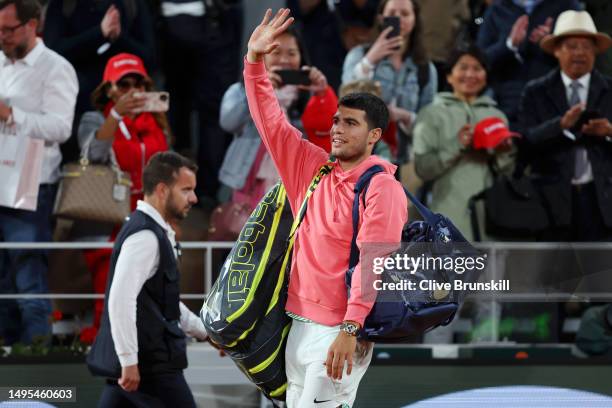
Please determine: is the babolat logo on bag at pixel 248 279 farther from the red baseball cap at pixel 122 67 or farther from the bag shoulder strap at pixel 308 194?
the red baseball cap at pixel 122 67

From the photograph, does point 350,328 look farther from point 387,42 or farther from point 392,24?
point 392,24

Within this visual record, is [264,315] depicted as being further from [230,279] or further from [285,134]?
[285,134]

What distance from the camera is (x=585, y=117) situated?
8.38 metres

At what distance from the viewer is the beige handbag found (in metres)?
8.12

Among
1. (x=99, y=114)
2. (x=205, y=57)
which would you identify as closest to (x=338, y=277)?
(x=99, y=114)

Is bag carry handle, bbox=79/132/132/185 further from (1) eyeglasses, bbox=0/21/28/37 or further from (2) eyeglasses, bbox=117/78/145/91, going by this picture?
(1) eyeglasses, bbox=0/21/28/37

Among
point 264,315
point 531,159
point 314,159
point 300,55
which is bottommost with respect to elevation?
point 264,315

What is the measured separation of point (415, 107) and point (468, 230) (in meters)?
1.19

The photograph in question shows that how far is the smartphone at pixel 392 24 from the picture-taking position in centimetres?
889

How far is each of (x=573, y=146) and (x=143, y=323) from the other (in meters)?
3.55

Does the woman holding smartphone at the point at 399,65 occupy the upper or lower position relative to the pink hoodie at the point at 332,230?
upper

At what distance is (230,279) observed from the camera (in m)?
5.36

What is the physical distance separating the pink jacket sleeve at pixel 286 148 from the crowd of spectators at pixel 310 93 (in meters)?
2.70

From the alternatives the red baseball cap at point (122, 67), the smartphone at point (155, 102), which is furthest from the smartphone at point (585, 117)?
the red baseball cap at point (122, 67)
